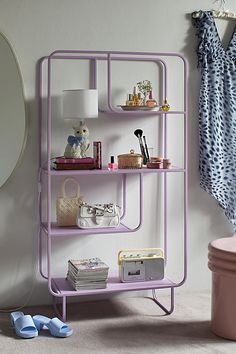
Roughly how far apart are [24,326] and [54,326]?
142 mm

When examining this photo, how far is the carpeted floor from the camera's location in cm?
286

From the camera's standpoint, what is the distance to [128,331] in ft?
10.1

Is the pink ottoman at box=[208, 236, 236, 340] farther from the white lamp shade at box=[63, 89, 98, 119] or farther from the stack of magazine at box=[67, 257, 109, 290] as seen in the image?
the white lamp shade at box=[63, 89, 98, 119]

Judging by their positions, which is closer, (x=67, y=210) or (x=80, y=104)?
(x=80, y=104)

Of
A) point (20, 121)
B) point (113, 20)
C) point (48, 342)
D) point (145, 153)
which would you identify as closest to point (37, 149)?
point (20, 121)

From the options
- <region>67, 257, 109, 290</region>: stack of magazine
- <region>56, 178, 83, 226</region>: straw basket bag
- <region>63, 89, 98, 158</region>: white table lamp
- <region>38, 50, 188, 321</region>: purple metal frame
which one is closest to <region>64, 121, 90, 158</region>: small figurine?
<region>63, 89, 98, 158</region>: white table lamp

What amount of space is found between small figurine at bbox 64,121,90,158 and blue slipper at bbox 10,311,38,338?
2.78 ft

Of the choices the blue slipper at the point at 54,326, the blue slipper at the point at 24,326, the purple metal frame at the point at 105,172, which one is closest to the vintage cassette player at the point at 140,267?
the purple metal frame at the point at 105,172

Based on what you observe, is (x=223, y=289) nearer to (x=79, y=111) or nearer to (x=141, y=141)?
(x=141, y=141)

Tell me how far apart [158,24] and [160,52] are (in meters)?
0.16

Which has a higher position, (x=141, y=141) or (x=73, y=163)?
(x=141, y=141)

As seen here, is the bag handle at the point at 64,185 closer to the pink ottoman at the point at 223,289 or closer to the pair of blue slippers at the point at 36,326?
the pair of blue slippers at the point at 36,326

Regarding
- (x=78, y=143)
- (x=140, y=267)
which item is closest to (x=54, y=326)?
(x=140, y=267)

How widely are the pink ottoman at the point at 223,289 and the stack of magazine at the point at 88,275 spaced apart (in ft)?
1.90
